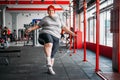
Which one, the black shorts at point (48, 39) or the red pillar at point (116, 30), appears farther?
the red pillar at point (116, 30)

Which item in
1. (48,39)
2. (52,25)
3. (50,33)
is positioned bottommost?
(48,39)

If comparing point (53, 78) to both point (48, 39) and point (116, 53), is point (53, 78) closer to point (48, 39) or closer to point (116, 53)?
point (48, 39)

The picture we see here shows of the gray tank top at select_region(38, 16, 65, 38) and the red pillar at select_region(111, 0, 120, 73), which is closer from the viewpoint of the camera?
the gray tank top at select_region(38, 16, 65, 38)

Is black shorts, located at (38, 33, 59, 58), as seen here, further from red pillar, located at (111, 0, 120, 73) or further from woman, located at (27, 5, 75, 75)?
red pillar, located at (111, 0, 120, 73)

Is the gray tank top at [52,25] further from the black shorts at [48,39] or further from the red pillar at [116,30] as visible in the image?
the red pillar at [116,30]

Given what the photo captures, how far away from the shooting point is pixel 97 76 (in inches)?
203

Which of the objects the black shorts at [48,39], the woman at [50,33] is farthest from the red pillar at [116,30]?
the black shorts at [48,39]

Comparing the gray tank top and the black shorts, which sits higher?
the gray tank top

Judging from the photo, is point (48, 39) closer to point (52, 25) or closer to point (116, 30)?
point (52, 25)

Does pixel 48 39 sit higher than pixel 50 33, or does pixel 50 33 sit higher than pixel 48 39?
pixel 50 33

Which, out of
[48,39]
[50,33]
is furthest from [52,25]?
[48,39]

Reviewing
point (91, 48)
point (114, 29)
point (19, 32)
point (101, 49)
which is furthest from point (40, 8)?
point (114, 29)

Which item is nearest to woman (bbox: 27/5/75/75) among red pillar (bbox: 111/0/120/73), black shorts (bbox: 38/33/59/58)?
black shorts (bbox: 38/33/59/58)

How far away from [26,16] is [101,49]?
2160 centimetres
